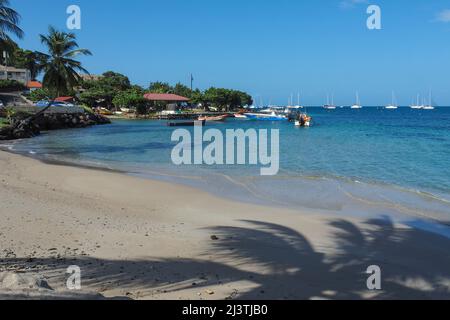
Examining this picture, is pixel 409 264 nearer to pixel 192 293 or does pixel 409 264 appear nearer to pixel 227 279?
pixel 227 279

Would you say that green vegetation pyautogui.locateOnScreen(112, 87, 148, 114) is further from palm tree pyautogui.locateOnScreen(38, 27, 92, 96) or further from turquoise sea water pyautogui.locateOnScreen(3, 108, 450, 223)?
turquoise sea water pyautogui.locateOnScreen(3, 108, 450, 223)

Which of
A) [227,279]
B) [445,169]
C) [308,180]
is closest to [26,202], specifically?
[227,279]

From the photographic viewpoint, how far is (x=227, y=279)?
6.66 metres

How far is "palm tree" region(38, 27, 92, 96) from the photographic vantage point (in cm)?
4103

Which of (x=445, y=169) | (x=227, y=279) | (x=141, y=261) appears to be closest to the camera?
(x=227, y=279)

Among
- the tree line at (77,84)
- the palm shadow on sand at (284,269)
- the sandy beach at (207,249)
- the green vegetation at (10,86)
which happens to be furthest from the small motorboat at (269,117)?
the palm shadow on sand at (284,269)

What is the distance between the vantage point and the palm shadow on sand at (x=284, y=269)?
634 centimetres

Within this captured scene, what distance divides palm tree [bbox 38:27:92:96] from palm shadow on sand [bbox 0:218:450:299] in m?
37.1

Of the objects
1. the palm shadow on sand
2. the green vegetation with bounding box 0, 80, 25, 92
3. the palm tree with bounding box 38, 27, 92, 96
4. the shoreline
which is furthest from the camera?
the green vegetation with bounding box 0, 80, 25, 92

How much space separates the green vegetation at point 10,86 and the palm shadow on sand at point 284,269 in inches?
3117

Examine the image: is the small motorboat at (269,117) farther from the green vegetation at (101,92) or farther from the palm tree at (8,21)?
the palm tree at (8,21)

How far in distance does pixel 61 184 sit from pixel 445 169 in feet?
63.7

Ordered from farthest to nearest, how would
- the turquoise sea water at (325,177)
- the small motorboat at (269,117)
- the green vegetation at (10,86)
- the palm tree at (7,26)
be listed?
the small motorboat at (269,117), the green vegetation at (10,86), the palm tree at (7,26), the turquoise sea water at (325,177)

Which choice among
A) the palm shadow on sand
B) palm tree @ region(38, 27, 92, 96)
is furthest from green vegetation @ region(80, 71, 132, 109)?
the palm shadow on sand
